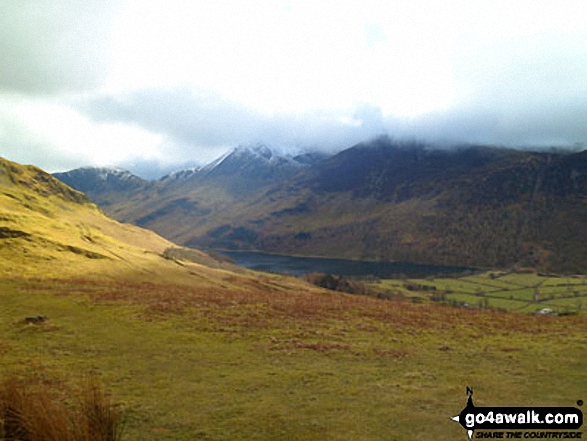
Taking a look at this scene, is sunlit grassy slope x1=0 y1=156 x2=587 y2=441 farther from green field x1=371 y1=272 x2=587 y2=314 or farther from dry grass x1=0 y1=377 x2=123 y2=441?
green field x1=371 y1=272 x2=587 y2=314

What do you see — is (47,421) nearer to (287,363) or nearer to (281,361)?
(287,363)

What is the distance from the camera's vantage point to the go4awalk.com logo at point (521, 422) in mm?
12258

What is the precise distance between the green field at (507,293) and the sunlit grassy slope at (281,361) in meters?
91.6

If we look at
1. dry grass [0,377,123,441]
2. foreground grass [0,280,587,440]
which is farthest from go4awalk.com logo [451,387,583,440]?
dry grass [0,377,123,441]

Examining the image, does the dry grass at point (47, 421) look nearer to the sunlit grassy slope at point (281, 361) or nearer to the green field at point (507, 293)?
the sunlit grassy slope at point (281, 361)

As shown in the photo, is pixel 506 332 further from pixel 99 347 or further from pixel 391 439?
pixel 99 347

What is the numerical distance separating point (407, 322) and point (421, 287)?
136m

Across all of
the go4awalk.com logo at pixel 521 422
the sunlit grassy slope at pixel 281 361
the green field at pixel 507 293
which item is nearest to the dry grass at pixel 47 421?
the sunlit grassy slope at pixel 281 361

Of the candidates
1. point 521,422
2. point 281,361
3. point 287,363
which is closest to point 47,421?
point 521,422

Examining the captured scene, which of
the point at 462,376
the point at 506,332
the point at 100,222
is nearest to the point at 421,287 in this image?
the point at 100,222

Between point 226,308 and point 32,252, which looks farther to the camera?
point 32,252

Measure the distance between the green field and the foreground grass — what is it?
91.8 m

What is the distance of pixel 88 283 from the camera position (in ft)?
171

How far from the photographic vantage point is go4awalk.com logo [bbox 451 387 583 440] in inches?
483
